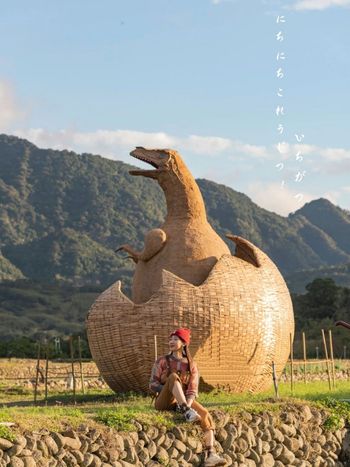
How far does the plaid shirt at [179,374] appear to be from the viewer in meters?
9.96

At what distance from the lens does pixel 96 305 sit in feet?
48.9

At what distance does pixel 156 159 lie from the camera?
52.0 feet

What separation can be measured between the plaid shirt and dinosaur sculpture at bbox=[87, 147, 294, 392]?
3.52m

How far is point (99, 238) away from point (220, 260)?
10219 centimetres

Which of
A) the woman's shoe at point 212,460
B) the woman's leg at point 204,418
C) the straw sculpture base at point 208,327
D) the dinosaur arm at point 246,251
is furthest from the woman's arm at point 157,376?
the dinosaur arm at point 246,251

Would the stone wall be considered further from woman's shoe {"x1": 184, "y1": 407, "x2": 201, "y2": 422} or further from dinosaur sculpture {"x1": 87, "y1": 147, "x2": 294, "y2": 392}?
dinosaur sculpture {"x1": 87, "y1": 147, "x2": 294, "y2": 392}

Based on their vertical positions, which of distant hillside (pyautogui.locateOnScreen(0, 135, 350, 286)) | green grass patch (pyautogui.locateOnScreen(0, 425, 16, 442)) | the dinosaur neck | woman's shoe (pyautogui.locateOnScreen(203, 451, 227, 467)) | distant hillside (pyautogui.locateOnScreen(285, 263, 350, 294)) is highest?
distant hillside (pyautogui.locateOnScreen(0, 135, 350, 286))

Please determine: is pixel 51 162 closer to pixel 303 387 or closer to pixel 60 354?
pixel 60 354

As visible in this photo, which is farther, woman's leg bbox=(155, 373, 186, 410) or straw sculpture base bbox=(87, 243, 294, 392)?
straw sculpture base bbox=(87, 243, 294, 392)

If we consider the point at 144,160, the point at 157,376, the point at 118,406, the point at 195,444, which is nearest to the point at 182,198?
the point at 144,160

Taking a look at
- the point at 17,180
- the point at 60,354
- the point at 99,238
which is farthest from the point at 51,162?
the point at 60,354

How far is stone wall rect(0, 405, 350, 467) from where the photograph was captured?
8.85 metres

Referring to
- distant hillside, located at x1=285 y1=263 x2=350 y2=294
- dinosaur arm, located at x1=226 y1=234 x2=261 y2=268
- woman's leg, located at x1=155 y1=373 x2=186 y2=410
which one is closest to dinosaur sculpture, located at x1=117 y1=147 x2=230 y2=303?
dinosaur arm, located at x1=226 y1=234 x2=261 y2=268

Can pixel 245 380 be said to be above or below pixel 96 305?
below
